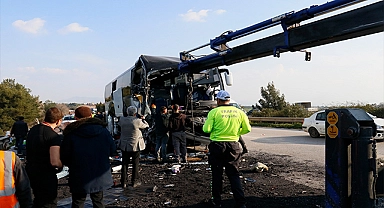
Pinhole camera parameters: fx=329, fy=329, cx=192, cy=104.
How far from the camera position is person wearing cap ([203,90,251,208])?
200 inches

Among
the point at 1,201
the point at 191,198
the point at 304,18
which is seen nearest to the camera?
the point at 1,201

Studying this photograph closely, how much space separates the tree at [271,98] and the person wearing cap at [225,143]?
101 feet

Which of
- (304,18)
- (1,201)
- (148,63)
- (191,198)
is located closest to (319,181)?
(191,198)

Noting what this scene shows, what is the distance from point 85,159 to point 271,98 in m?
33.9

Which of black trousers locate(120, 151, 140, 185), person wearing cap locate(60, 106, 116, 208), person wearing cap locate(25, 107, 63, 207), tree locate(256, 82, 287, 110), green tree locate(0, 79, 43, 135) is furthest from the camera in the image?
tree locate(256, 82, 287, 110)

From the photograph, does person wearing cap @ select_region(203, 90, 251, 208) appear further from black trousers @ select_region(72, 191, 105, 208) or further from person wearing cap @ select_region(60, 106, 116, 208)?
black trousers @ select_region(72, 191, 105, 208)

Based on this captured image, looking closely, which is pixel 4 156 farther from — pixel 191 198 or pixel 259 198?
pixel 259 198

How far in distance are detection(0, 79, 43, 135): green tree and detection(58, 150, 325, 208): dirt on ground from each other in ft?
83.9

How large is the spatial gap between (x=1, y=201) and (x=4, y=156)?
0.37 metres

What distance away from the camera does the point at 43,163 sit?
3898mm

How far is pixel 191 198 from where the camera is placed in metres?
5.86

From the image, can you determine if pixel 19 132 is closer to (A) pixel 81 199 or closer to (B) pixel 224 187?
(B) pixel 224 187

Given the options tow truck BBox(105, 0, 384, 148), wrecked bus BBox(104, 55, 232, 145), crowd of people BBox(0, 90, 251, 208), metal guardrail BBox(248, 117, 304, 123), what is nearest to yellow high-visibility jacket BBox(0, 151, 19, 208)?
crowd of people BBox(0, 90, 251, 208)

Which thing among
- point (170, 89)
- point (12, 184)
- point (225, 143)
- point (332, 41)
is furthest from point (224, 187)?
point (170, 89)
